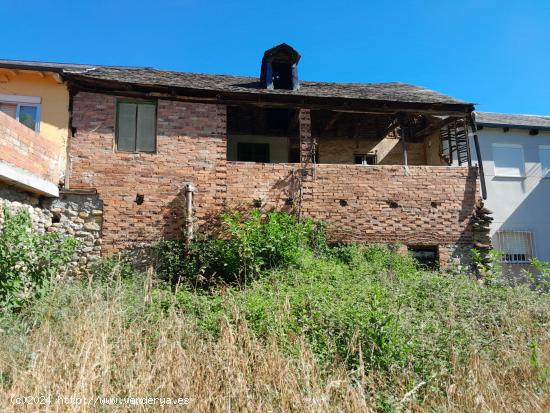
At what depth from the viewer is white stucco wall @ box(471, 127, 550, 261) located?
54.2 ft

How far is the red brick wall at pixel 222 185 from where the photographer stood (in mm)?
11438

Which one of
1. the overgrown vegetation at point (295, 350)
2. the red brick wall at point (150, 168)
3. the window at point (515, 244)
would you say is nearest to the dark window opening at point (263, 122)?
the red brick wall at point (150, 168)

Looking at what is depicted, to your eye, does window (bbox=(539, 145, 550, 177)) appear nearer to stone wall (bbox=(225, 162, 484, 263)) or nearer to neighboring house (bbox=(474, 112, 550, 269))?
neighboring house (bbox=(474, 112, 550, 269))

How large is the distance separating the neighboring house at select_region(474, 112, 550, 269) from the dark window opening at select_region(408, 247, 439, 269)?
4927 mm

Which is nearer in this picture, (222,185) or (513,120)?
(222,185)

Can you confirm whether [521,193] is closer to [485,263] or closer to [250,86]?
[485,263]

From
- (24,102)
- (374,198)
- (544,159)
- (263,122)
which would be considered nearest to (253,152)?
(263,122)

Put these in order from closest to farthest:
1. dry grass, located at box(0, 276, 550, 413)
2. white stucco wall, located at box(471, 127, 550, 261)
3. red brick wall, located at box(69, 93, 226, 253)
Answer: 1. dry grass, located at box(0, 276, 550, 413)
2. red brick wall, located at box(69, 93, 226, 253)
3. white stucco wall, located at box(471, 127, 550, 261)

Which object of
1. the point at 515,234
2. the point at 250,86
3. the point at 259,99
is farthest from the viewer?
the point at 515,234

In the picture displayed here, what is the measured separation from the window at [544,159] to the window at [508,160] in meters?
0.82

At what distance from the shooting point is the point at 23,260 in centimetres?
786

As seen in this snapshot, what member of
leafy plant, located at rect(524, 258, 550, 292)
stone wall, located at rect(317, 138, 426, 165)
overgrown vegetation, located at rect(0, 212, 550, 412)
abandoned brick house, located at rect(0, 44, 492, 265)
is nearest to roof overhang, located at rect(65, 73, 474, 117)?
abandoned brick house, located at rect(0, 44, 492, 265)

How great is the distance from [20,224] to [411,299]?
7.25 m

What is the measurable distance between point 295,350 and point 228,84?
10034mm
